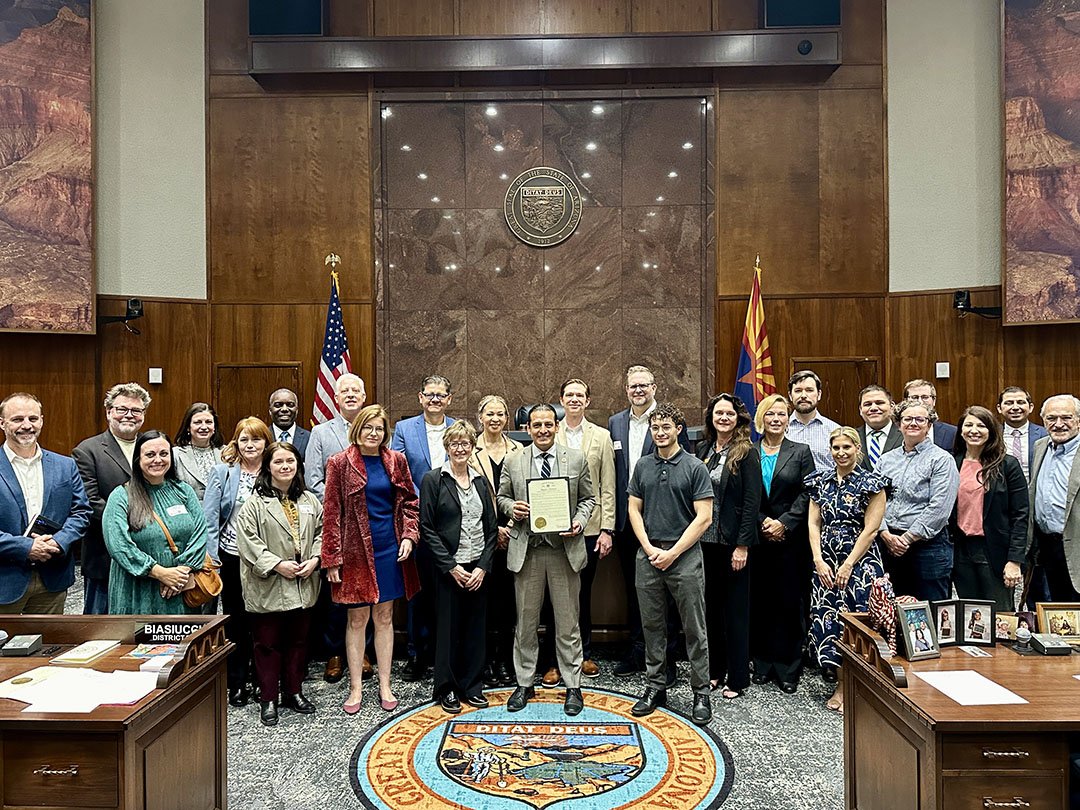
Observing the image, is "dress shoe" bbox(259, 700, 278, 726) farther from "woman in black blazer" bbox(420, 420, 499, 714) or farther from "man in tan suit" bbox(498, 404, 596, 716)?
"man in tan suit" bbox(498, 404, 596, 716)

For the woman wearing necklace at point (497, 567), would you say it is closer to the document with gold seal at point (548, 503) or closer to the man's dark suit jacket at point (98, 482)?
the document with gold seal at point (548, 503)

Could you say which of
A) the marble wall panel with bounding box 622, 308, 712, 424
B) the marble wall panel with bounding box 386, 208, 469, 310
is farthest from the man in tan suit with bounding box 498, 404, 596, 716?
the marble wall panel with bounding box 386, 208, 469, 310

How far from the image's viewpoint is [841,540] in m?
4.27

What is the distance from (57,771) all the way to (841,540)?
3.73 metres

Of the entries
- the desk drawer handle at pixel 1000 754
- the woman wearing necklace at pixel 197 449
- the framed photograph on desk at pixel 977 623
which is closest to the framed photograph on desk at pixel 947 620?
the framed photograph on desk at pixel 977 623

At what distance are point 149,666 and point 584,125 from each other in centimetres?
631

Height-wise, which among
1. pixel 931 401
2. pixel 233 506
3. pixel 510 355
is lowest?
pixel 233 506

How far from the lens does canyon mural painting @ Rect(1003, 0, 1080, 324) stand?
22.8 ft

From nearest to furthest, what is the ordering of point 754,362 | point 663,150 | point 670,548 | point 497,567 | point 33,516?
point 33,516 → point 670,548 → point 497,567 → point 754,362 → point 663,150

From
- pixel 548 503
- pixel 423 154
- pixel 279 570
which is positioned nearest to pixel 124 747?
pixel 279 570

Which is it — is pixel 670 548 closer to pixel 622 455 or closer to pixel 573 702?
pixel 622 455

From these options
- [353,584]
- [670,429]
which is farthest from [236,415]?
[670,429]

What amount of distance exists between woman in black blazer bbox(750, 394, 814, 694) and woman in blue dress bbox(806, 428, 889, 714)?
161mm

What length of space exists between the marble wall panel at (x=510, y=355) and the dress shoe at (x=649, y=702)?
12.3ft
